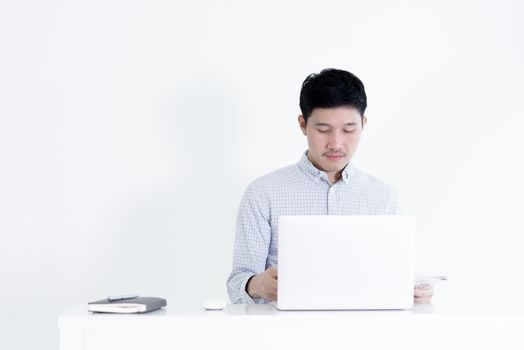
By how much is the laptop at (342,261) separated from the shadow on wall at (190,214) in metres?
1.51

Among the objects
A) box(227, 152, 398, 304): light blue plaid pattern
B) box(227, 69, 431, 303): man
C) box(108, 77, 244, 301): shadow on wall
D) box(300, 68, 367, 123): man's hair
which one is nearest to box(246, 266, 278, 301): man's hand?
box(227, 69, 431, 303): man

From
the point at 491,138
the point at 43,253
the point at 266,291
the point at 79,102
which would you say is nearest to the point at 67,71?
the point at 79,102

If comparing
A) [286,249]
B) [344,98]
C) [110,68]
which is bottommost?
[286,249]

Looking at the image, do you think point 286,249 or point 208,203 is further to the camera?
point 208,203

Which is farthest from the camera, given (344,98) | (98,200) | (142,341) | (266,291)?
(98,200)

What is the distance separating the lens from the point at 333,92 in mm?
2859

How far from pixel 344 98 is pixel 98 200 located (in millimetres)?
1357

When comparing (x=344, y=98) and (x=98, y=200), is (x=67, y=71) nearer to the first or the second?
(x=98, y=200)

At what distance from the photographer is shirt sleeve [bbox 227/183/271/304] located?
2.86 m

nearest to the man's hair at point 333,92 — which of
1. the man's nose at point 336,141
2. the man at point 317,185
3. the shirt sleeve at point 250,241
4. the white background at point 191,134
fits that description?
the man at point 317,185

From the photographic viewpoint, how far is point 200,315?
2.11 m

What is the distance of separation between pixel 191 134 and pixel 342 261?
165 cm

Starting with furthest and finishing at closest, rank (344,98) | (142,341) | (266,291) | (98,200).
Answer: (98,200) < (344,98) < (266,291) < (142,341)

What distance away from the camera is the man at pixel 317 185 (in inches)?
113
